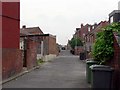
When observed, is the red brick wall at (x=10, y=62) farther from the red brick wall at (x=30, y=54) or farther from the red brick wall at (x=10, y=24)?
the red brick wall at (x=30, y=54)

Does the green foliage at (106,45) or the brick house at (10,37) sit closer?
the green foliage at (106,45)

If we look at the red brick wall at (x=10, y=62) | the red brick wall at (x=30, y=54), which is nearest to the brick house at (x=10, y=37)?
the red brick wall at (x=10, y=62)

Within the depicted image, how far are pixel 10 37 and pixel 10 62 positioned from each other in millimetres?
1615

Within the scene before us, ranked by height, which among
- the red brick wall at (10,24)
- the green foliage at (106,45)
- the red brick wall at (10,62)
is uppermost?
the red brick wall at (10,24)

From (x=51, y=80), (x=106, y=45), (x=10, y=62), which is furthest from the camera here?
(x=10, y=62)

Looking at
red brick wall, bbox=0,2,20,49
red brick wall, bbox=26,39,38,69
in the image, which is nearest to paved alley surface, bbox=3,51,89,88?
red brick wall, bbox=0,2,20,49

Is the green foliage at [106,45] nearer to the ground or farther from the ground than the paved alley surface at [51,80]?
farther from the ground

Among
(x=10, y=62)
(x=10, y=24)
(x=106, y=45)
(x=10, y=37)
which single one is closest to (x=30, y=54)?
(x=10, y=37)

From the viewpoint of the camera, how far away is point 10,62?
1866 cm

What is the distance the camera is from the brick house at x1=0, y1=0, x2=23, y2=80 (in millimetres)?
17531

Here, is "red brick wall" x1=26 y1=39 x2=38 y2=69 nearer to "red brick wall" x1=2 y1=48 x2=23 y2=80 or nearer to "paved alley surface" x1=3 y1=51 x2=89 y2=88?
"paved alley surface" x1=3 y1=51 x2=89 y2=88

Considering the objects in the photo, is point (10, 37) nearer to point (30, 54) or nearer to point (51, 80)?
point (51, 80)

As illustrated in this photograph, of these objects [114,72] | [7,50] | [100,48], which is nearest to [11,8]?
[7,50]

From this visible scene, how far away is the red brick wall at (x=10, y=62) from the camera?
1722 centimetres
